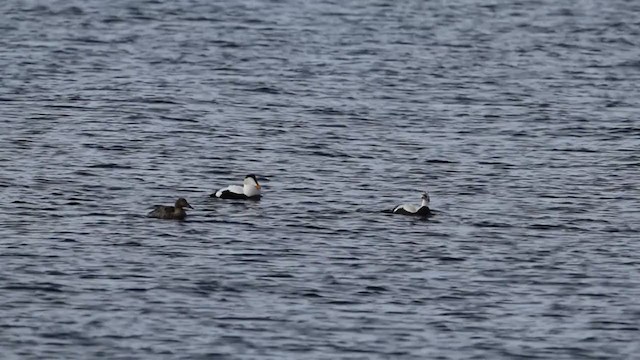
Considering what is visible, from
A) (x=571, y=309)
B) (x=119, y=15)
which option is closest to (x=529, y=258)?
→ (x=571, y=309)

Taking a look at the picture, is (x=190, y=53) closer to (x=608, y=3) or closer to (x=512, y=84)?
(x=512, y=84)

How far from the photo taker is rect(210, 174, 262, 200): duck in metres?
32.1

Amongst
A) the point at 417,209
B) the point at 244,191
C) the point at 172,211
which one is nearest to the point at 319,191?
the point at 244,191

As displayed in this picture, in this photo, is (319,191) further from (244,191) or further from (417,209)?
(417,209)

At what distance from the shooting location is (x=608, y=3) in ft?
239

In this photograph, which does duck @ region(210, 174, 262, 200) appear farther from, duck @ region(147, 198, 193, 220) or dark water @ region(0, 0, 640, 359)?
duck @ region(147, 198, 193, 220)

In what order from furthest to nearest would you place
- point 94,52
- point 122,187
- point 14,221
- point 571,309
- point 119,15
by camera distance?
point 119,15 < point 94,52 < point 122,187 < point 14,221 < point 571,309

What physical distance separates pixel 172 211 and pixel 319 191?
4437 millimetres

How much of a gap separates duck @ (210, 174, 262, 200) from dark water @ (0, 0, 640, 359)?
366mm

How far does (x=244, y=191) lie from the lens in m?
32.1

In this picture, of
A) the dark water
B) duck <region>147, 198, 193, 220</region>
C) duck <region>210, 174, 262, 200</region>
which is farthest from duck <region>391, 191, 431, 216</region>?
duck <region>147, 198, 193, 220</region>

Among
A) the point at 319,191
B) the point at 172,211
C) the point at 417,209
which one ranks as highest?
the point at 172,211

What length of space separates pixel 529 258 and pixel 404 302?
151 inches

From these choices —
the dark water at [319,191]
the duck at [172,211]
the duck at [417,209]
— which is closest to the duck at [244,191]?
the dark water at [319,191]
